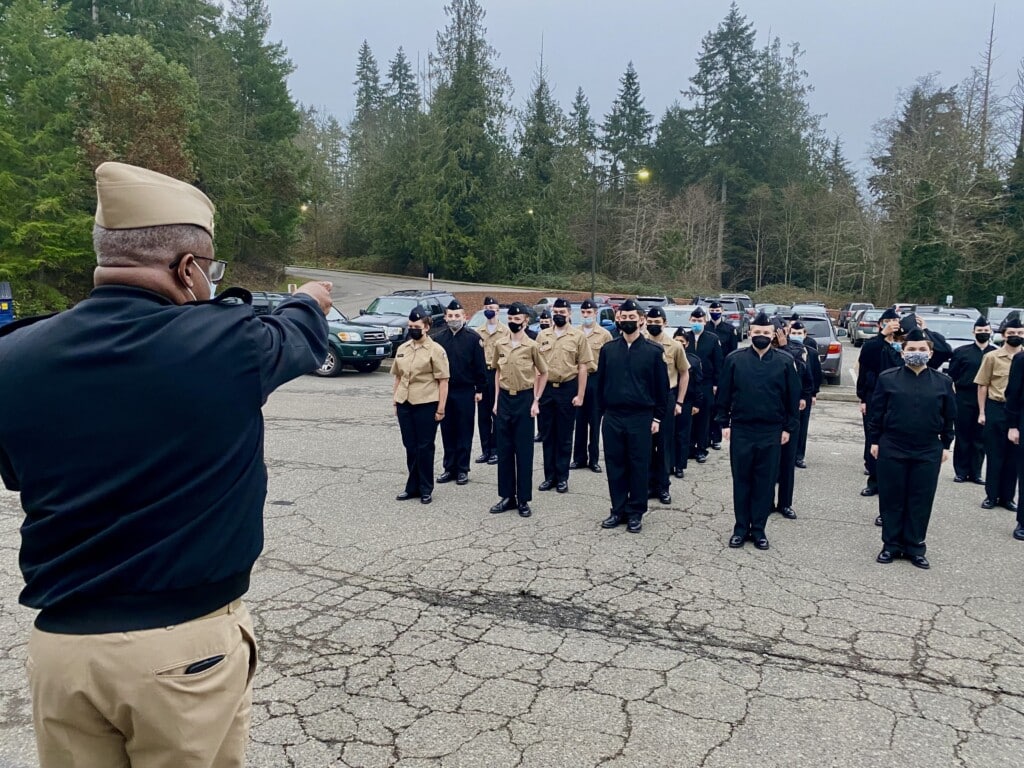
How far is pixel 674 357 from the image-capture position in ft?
29.3

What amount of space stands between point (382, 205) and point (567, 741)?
56427mm

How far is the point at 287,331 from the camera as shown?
2006 mm

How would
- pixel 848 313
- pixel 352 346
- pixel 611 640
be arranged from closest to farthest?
pixel 611 640 < pixel 352 346 < pixel 848 313

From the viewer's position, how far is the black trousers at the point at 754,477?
262 inches

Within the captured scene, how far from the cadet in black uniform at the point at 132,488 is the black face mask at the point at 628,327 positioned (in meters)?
5.66

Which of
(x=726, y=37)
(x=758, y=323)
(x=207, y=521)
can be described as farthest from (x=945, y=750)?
(x=726, y=37)

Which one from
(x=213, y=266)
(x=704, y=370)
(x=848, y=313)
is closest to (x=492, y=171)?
(x=848, y=313)

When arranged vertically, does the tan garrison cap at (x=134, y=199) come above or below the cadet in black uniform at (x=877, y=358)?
above

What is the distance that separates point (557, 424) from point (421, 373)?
1822 millimetres

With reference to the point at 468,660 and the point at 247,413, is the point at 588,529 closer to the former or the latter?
the point at 468,660

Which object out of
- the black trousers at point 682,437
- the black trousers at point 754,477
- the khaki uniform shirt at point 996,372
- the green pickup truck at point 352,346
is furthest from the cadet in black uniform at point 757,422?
the green pickup truck at point 352,346

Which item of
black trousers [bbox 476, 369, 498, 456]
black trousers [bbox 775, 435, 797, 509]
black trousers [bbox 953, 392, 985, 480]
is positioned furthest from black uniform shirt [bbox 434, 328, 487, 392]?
black trousers [bbox 953, 392, 985, 480]

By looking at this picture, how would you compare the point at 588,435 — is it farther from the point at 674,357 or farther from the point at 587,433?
the point at 674,357

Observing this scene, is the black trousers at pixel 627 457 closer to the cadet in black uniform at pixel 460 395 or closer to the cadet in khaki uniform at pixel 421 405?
the cadet in khaki uniform at pixel 421 405
